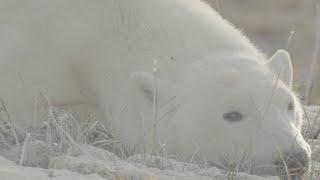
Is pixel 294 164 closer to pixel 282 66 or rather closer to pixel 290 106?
pixel 290 106

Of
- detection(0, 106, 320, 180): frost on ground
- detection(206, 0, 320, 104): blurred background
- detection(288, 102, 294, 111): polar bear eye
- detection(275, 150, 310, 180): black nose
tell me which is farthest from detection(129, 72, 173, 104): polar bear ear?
detection(206, 0, 320, 104): blurred background

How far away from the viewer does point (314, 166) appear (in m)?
6.49

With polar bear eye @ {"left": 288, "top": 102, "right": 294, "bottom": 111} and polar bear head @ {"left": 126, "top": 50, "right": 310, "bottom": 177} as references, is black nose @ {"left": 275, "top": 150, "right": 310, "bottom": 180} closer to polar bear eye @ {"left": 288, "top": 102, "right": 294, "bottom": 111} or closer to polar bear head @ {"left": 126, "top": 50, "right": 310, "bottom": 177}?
polar bear head @ {"left": 126, "top": 50, "right": 310, "bottom": 177}

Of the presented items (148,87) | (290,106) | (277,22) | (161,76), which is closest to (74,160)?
(148,87)

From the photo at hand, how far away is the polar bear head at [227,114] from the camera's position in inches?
246

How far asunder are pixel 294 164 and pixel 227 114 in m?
0.55

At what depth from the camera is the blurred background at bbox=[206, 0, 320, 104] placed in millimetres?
18625

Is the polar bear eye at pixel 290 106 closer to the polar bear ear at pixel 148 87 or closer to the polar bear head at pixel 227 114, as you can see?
the polar bear head at pixel 227 114

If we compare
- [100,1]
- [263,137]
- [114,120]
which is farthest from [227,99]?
[100,1]

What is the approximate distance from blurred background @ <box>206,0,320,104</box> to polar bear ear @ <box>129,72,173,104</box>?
397 inches

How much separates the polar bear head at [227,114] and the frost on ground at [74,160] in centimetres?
25

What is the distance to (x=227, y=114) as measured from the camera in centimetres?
643

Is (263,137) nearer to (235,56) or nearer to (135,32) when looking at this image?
(235,56)

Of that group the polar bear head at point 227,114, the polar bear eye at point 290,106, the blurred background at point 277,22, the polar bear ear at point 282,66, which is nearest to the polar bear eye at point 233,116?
the polar bear head at point 227,114
